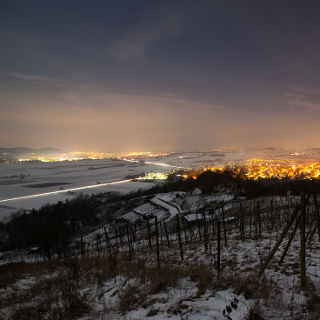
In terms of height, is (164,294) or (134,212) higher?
(164,294)

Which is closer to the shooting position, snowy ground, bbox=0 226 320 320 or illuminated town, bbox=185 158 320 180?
snowy ground, bbox=0 226 320 320

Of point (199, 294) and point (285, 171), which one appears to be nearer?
point (199, 294)

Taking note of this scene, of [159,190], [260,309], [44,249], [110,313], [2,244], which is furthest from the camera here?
[159,190]

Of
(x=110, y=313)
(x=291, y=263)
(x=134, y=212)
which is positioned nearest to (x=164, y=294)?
(x=110, y=313)

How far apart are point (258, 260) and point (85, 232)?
4945 centimetres

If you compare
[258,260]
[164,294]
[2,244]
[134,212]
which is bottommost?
[2,244]

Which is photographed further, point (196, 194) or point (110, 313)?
point (196, 194)

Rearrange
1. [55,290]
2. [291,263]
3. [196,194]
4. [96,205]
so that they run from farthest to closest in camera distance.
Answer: [96,205] → [196,194] → [55,290] → [291,263]

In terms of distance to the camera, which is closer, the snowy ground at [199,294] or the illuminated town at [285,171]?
the snowy ground at [199,294]

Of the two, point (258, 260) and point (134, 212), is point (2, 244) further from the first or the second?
point (258, 260)

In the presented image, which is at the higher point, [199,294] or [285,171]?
[199,294]

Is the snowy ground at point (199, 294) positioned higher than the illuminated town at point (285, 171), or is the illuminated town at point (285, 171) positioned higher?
the snowy ground at point (199, 294)

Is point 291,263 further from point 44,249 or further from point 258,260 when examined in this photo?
point 44,249

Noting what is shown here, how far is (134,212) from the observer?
182ft
